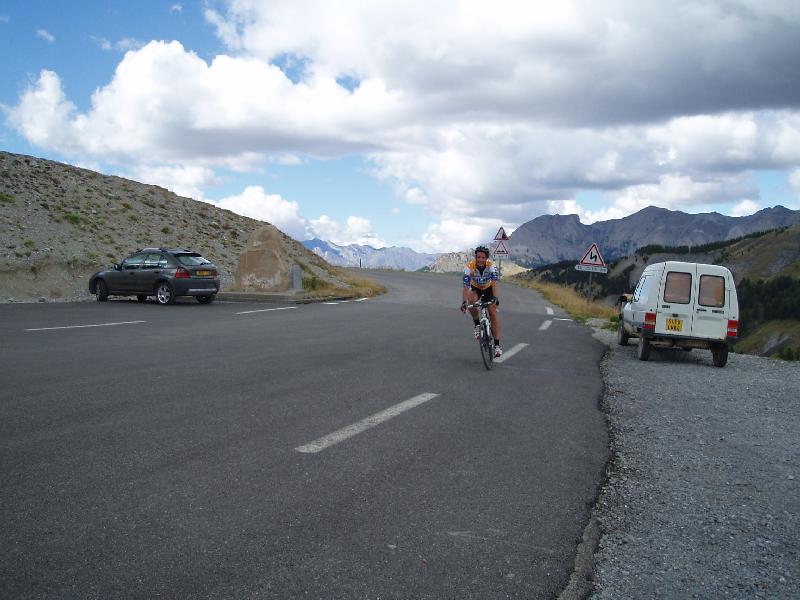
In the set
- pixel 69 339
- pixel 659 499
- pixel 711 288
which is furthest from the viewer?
pixel 711 288

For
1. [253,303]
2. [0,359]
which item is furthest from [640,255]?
[0,359]

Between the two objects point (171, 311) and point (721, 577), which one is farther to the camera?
point (171, 311)

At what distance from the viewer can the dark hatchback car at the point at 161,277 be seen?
65.7 feet

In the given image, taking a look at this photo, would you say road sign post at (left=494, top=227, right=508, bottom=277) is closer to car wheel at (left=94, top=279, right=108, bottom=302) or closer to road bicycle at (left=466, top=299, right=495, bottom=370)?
car wheel at (left=94, top=279, right=108, bottom=302)

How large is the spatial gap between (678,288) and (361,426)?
28.5ft

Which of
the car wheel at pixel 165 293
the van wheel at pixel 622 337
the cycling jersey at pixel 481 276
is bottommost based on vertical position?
the van wheel at pixel 622 337

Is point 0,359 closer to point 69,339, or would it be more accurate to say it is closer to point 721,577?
point 69,339

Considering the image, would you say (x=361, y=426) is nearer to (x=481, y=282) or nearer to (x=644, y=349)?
(x=481, y=282)

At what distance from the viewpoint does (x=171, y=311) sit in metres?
17.5

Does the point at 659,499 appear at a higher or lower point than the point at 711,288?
lower

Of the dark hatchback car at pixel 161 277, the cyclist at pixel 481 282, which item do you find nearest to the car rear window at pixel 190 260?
the dark hatchback car at pixel 161 277

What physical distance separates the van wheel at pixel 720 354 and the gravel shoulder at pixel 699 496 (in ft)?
10.4

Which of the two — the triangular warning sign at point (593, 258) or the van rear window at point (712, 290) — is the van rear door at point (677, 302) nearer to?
the van rear window at point (712, 290)

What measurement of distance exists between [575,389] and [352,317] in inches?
347
